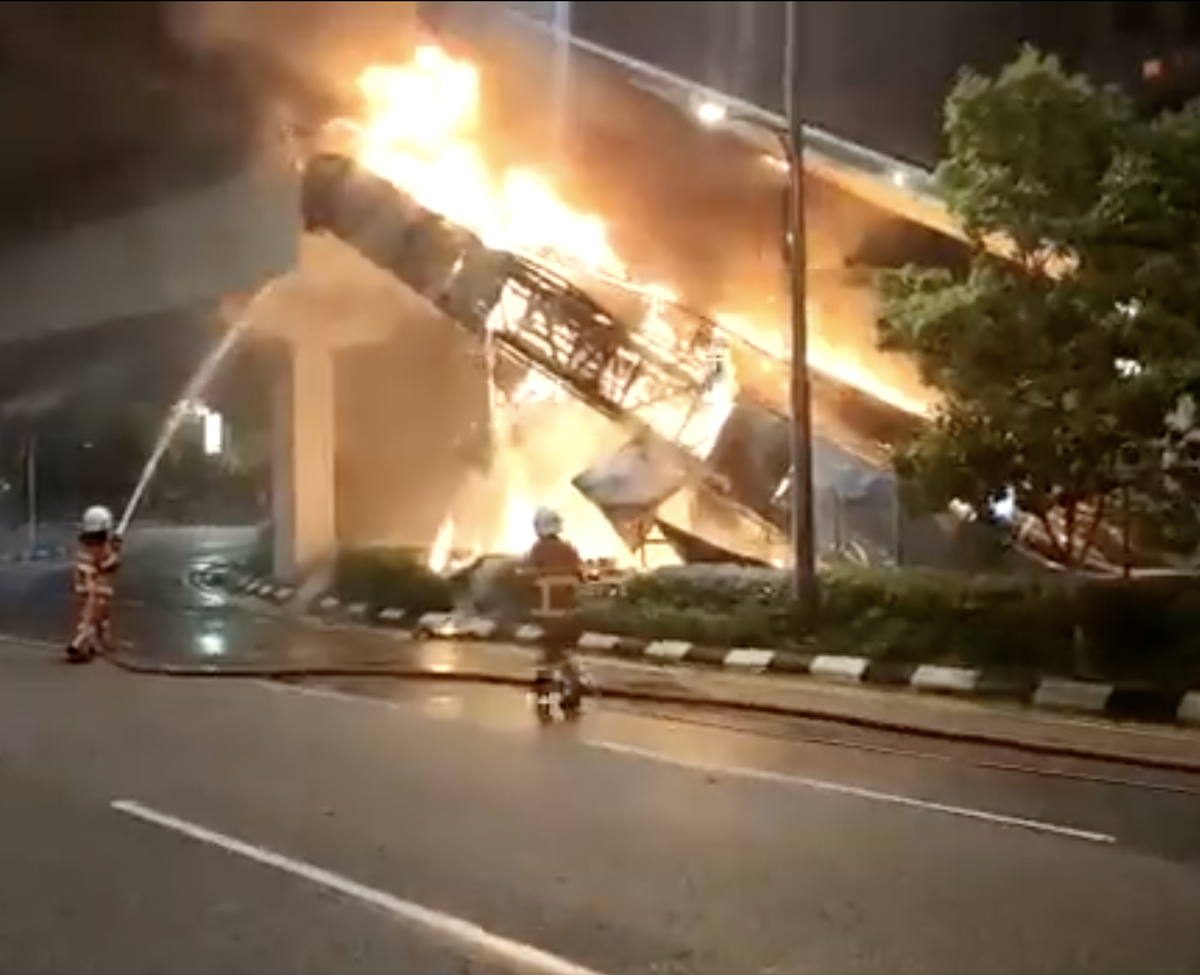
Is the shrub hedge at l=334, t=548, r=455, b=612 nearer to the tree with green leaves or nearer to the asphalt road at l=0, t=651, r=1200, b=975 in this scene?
the tree with green leaves

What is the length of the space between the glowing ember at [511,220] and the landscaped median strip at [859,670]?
0.73 meters

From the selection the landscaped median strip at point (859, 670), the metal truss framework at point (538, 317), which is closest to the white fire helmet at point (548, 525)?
the landscaped median strip at point (859, 670)

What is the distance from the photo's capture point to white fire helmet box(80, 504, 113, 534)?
604cm

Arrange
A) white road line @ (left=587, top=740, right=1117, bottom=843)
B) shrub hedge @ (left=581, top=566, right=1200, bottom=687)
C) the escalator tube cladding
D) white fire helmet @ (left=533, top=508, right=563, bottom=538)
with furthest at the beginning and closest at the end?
the escalator tube cladding
shrub hedge @ (left=581, top=566, right=1200, bottom=687)
white fire helmet @ (left=533, top=508, right=563, bottom=538)
white road line @ (left=587, top=740, right=1117, bottom=843)

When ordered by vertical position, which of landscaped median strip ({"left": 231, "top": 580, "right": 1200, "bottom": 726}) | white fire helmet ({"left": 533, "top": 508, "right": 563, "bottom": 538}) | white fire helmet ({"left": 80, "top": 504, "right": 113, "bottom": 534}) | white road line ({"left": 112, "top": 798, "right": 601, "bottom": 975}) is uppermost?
white fire helmet ({"left": 533, "top": 508, "right": 563, "bottom": 538})

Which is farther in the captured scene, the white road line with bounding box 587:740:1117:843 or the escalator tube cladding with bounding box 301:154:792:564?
the escalator tube cladding with bounding box 301:154:792:564

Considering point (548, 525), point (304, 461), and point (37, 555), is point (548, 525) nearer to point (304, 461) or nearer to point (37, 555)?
point (37, 555)

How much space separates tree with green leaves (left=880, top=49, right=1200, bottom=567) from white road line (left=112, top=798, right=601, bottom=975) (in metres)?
5.09

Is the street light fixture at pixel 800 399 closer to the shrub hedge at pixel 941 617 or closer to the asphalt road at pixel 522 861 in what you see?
the shrub hedge at pixel 941 617

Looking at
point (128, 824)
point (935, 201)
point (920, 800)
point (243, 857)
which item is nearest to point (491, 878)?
point (243, 857)

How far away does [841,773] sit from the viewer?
630 centimetres

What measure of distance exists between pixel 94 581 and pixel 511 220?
21.8 ft

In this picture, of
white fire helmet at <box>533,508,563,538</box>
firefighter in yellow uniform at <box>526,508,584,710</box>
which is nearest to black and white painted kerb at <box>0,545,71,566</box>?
firefighter in yellow uniform at <box>526,508,584,710</box>

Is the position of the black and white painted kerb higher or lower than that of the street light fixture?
lower
